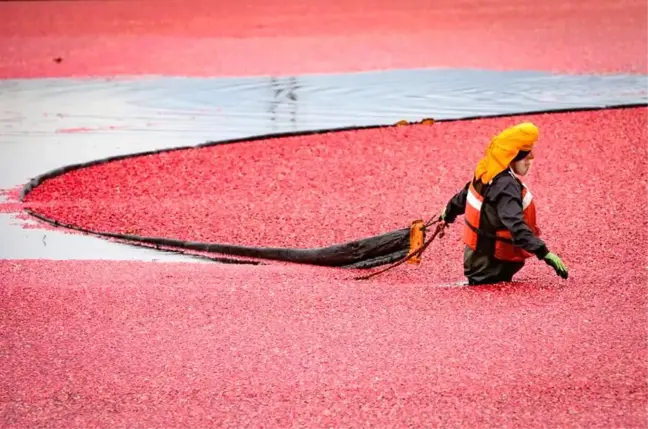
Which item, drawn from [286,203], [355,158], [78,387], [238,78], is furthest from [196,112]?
[78,387]

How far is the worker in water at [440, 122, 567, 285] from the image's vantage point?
6.25 meters

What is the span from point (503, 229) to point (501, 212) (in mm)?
161

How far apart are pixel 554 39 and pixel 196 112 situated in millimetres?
8924

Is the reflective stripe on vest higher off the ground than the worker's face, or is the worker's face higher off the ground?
the worker's face

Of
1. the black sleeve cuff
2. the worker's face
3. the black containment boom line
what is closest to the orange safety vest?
the worker's face

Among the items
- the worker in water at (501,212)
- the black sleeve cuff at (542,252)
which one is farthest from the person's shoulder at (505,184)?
the black sleeve cuff at (542,252)

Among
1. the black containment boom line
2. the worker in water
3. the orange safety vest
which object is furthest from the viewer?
the black containment boom line

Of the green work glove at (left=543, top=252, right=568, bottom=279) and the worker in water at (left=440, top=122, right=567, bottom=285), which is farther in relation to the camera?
the worker in water at (left=440, top=122, right=567, bottom=285)

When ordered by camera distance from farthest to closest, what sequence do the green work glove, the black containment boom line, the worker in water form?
the black containment boom line, the worker in water, the green work glove

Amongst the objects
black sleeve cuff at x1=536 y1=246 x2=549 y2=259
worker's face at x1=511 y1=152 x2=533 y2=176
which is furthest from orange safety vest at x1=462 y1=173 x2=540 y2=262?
black sleeve cuff at x1=536 y1=246 x2=549 y2=259

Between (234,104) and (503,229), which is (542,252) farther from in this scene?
(234,104)

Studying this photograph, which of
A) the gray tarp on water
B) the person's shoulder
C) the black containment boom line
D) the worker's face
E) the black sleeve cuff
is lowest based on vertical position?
the black containment boom line

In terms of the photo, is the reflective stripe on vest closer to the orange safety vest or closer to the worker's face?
the orange safety vest

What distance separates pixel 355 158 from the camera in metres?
11.1
